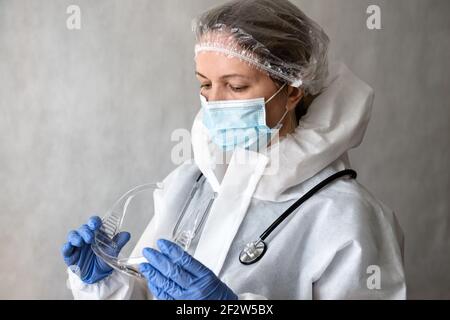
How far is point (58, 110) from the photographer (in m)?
2.30

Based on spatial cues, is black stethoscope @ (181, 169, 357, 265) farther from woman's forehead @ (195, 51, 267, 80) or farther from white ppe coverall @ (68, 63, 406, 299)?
woman's forehead @ (195, 51, 267, 80)

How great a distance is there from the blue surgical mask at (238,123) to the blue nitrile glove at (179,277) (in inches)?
14.6

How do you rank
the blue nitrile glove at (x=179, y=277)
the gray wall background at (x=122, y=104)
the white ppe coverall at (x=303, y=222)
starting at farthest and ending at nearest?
the gray wall background at (x=122, y=104)
the white ppe coverall at (x=303, y=222)
the blue nitrile glove at (x=179, y=277)

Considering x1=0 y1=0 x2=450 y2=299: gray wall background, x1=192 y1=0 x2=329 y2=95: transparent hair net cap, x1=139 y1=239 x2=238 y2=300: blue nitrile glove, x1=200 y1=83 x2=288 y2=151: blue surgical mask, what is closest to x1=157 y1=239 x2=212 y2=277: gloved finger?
x1=139 y1=239 x2=238 y2=300: blue nitrile glove

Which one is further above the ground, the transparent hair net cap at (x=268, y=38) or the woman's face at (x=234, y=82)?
the transparent hair net cap at (x=268, y=38)

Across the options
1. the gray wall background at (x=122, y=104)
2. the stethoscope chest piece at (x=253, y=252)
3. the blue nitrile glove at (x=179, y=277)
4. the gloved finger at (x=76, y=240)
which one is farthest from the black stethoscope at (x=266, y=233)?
the gray wall background at (x=122, y=104)

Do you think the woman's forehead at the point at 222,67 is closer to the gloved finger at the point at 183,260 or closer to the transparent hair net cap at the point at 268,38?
the transparent hair net cap at the point at 268,38

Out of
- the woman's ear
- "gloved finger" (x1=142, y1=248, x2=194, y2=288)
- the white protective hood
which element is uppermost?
the woman's ear

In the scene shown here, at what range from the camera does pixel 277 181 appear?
4.78 feet

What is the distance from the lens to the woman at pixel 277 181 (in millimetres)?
1372

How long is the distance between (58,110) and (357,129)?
1.26 metres

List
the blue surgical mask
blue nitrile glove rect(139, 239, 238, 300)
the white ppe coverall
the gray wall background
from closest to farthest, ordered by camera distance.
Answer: blue nitrile glove rect(139, 239, 238, 300), the white ppe coverall, the blue surgical mask, the gray wall background

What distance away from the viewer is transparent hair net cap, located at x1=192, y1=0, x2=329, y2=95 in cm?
144

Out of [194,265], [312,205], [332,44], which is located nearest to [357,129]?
[312,205]
